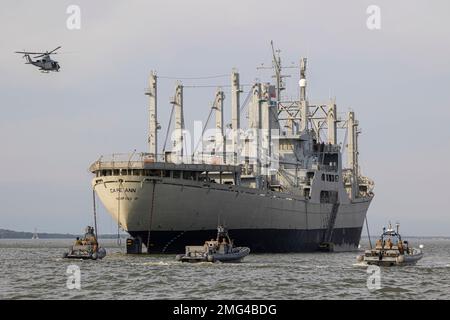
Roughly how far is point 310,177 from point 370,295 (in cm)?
6426

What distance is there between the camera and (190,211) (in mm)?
88188

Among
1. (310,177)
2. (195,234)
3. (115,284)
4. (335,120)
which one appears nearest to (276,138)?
(310,177)

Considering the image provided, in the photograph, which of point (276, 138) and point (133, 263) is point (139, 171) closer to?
point (133, 263)

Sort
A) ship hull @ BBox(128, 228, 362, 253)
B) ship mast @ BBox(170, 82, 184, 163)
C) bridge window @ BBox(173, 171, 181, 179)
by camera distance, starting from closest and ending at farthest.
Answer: bridge window @ BBox(173, 171, 181, 179), ship hull @ BBox(128, 228, 362, 253), ship mast @ BBox(170, 82, 184, 163)

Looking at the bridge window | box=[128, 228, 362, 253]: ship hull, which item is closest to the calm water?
box=[128, 228, 362, 253]: ship hull

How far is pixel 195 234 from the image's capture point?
294 feet

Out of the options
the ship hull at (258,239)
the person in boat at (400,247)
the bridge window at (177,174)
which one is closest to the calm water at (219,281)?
the person in boat at (400,247)

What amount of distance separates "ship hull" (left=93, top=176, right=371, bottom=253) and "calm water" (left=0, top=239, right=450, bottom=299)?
14.6 metres

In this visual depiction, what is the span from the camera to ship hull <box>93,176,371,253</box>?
87.0 m

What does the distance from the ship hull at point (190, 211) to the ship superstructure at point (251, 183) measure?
3.6 inches

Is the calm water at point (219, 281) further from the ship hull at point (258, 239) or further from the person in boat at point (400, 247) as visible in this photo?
the ship hull at point (258, 239)

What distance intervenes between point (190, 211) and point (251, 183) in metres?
14.9

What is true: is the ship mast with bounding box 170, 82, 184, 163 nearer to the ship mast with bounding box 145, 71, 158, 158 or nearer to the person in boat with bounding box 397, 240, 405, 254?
the ship mast with bounding box 145, 71, 158, 158
